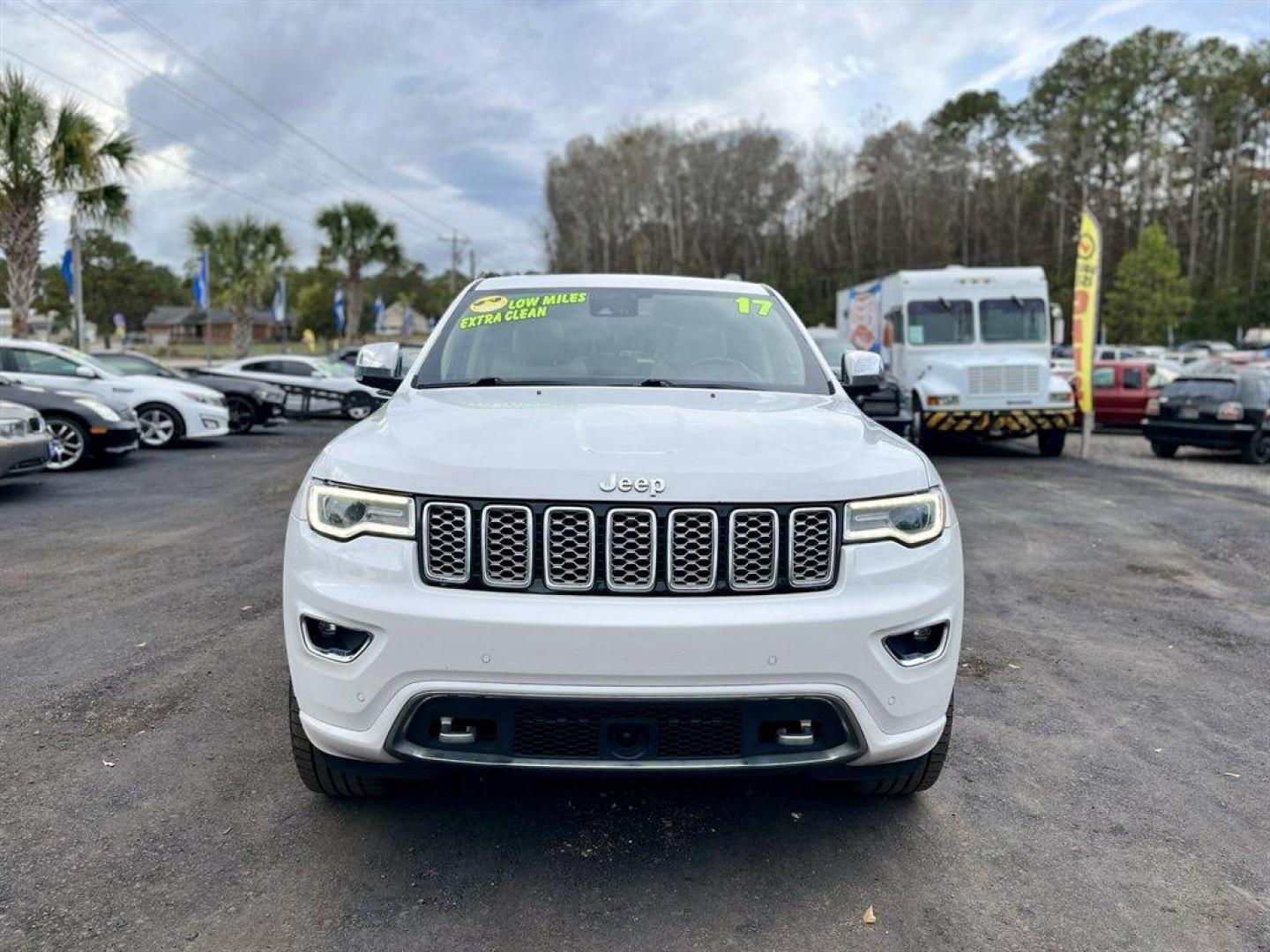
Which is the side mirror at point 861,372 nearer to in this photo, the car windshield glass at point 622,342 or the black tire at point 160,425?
the car windshield glass at point 622,342

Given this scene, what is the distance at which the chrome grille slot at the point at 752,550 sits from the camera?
2.63 metres

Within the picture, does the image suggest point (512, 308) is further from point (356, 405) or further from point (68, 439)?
point (356, 405)

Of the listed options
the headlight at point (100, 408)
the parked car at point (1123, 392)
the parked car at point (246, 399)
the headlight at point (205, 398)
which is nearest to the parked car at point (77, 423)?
the headlight at point (100, 408)

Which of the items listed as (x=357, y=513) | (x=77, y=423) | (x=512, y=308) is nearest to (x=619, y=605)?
(x=357, y=513)

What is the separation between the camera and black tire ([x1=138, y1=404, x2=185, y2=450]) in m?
15.1

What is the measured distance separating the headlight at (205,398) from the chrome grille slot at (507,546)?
1428 cm

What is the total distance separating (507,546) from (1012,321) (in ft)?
51.1

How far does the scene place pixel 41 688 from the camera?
4.33 m

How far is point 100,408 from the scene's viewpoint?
12203 millimetres

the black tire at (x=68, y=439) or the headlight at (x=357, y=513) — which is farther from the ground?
the headlight at (x=357, y=513)

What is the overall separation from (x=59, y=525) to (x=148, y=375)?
8767mm

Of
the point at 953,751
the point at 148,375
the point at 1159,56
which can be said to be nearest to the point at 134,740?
the point at 953,751

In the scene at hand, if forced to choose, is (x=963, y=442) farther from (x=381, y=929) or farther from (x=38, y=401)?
(x=381, y=929)

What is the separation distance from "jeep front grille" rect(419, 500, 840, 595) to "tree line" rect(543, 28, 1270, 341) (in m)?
58.6
